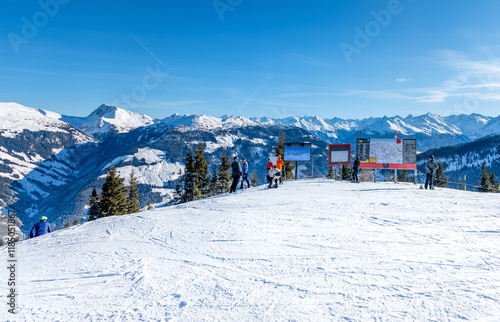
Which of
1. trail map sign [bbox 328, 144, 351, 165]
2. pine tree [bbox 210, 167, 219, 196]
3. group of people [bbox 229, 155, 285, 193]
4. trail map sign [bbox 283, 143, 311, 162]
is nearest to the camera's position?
group of people [bbox 229, 155, 285, 193]

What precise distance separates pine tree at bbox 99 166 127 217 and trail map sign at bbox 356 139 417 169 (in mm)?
25960

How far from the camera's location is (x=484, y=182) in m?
44.8

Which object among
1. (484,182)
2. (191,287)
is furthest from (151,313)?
(484,182)

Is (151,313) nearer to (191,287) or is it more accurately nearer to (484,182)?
(191,287)

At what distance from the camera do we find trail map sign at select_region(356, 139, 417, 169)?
22.2 m

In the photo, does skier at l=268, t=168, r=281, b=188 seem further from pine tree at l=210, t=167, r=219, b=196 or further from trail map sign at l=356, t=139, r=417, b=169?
pine tree at l=210, t=167, r=219, b=196

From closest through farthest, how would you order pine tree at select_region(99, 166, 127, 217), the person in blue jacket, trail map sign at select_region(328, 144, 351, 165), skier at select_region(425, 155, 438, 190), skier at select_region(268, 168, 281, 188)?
the person in blue jacket < skier at select_region(425, 155, 438, 190) < skier at select_region(268, 168, 281, 188) < trail map sign at select_region(328, 144, 351, 165) < pine tree at select_region(99, 166, 127, 217)

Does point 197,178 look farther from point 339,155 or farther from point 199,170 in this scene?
point 339,155

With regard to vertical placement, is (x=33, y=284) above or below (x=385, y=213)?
below

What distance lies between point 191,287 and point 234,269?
44.0 inches

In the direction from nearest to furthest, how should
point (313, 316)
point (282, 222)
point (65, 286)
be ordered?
point (313, 316)
point (65, 286)
point (282, 222)

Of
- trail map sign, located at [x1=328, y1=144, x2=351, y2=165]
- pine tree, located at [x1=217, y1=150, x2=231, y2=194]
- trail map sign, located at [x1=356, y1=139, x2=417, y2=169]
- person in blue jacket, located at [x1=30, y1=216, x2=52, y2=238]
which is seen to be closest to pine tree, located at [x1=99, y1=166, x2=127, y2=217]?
pine tree, located at [x1=217, y1=150, x2=231, y2=194]

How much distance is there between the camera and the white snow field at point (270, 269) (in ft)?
16.5

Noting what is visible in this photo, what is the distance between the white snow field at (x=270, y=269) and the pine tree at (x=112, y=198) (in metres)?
23.0
